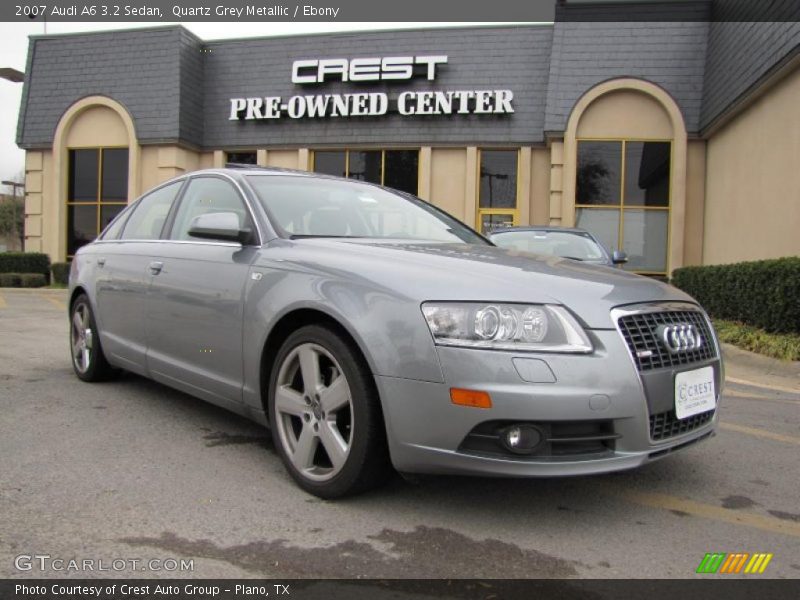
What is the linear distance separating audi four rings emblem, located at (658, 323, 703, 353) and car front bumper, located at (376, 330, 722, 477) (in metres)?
0.23

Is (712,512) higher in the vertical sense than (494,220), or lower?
lower

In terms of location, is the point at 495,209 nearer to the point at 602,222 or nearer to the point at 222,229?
the point at 602,222

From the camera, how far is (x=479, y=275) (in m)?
2.77

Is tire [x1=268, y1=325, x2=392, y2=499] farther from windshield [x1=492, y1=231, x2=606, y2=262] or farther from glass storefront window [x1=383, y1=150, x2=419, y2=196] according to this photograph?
glass storefront window [x1=383, y1=150, x2=419, y2=196]

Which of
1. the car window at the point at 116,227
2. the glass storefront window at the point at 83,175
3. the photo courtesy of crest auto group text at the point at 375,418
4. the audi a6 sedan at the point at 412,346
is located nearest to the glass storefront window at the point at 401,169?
the glass storefront window at the point at 83,175

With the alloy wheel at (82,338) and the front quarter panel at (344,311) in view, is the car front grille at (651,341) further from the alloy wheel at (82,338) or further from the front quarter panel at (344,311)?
the alloy wheel at (82,338)

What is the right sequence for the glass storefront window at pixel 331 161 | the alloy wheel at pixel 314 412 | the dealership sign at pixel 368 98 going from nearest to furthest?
1. the alloy wheel at pixel 314 412
2. the dealership sign at pixel 368 98
3. the glass storefront window at pixel 331 161

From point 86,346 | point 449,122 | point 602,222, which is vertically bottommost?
point 86,346

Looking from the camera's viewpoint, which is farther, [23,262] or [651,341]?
[23,262]

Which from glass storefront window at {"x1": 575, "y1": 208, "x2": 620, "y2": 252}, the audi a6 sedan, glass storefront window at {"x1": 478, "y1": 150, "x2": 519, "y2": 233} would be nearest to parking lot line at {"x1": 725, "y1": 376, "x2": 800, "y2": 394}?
the audi a6 sedan

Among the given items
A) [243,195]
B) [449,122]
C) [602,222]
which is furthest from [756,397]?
[449,122]

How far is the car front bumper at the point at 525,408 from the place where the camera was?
2488mm

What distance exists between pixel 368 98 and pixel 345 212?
43.0 ft

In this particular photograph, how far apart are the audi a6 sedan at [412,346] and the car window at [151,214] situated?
66 centimetres
